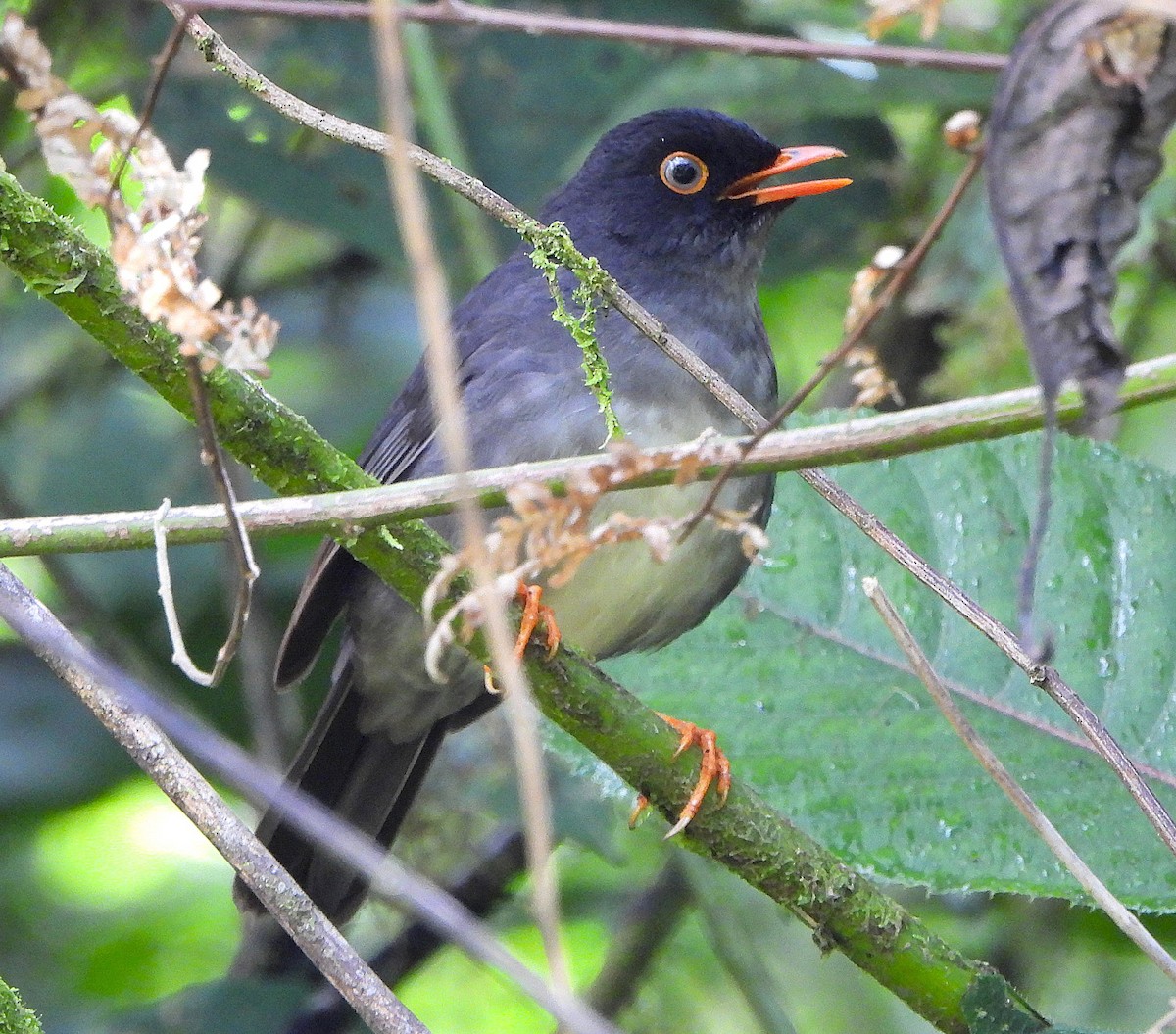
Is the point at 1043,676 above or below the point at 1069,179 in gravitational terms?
below

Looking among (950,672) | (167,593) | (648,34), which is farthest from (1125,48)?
(950,672)

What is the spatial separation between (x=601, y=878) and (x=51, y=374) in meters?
2.62

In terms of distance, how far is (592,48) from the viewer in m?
5.79

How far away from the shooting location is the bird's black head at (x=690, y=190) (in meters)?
4.35

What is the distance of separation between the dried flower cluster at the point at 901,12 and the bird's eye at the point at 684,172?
2.93 meters

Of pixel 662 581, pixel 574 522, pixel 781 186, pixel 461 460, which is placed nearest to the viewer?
pixel 461 460

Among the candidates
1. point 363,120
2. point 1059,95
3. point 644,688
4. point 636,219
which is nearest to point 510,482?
point 1059,95

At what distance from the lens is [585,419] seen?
3646 millimetres

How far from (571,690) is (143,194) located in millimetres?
1172

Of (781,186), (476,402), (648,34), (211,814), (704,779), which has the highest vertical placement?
(781,186)

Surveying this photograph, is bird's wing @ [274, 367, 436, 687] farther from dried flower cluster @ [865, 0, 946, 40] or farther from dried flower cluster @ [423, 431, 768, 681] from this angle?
dried flower cluster @ [865, 0, 946, 40]

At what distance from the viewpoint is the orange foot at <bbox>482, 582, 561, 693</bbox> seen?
257 centimetres

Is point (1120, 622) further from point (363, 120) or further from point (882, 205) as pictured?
point (363, 120)

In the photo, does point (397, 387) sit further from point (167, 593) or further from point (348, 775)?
point (167, 593)
